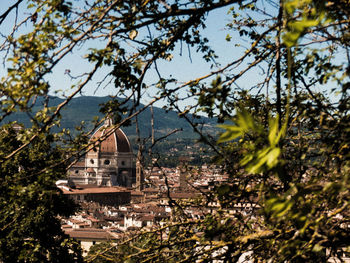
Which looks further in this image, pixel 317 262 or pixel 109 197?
pixel 109 197

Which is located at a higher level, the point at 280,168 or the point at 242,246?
the point at 280,168

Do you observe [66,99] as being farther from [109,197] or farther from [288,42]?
[109,197]

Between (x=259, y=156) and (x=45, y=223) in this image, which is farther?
(x=45, y=223)

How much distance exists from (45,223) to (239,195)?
9524mm

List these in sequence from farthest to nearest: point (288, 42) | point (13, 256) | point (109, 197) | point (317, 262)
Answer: point (109, 197) → point (13, 256) → point (317, 262) → point (288, 42)

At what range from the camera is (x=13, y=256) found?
965 centimetres

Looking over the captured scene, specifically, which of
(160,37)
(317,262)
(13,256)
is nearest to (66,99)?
(160,37)

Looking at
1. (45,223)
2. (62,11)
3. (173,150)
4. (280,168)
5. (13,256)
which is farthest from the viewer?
(173,150)

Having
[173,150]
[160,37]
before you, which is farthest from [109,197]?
[173,150]

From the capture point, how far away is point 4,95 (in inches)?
92.7

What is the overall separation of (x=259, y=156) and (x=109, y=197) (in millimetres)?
83853

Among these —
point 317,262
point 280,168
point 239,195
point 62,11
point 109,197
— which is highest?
point 62,11

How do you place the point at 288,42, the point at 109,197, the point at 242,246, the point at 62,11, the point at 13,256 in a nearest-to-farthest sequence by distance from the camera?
the point at 288,42
the point at 62,11
the point at 242,246
the point at 13,256
the point at 109,197

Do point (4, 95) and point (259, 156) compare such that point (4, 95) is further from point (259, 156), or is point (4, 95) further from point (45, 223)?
point (45, 223)
